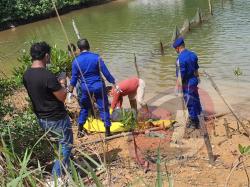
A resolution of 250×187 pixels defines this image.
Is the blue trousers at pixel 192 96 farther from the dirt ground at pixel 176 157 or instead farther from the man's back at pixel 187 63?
the dirt ground at pixel 176 157

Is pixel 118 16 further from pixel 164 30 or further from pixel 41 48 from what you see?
pixel 41 48

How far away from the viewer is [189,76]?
23.7ft

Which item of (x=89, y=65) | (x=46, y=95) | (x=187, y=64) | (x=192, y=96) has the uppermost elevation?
(x=46, y=95)

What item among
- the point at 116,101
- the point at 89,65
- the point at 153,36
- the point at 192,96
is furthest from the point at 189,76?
the point at 153,36

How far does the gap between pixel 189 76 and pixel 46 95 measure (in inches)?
116

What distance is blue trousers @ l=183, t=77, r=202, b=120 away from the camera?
7270 mm

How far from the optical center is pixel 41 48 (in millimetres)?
4875

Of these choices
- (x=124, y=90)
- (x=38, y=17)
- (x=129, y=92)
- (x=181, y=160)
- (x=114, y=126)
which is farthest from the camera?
(x=38, y=17)

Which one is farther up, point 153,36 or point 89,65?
point 89,65

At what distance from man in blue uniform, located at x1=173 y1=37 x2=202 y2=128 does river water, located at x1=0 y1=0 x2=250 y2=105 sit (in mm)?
2556

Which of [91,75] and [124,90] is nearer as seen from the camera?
[91,75]

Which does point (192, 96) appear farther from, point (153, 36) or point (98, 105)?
point (153, 36)

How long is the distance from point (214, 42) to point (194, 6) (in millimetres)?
12250

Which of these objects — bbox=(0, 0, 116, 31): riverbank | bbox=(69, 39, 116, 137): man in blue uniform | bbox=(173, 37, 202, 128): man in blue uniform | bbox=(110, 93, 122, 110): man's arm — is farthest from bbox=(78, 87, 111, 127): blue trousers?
bbox=(0, 0, 116, 31): riverbank
